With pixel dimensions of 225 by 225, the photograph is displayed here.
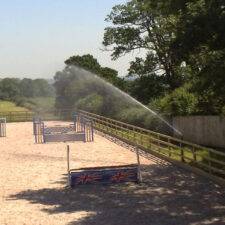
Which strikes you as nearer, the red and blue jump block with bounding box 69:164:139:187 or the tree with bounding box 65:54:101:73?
the red and blue jump block with bounding box 69:164:139:187

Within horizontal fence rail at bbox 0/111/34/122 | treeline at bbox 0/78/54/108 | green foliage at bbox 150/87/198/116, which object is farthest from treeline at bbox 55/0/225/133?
treeline at bbox 0/78/54/108

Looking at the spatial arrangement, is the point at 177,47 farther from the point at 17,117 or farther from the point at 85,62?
the point at 85,62

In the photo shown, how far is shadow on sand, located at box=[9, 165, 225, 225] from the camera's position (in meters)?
13.9

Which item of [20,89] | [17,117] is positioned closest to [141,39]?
[17,117]

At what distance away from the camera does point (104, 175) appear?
61.3 feet

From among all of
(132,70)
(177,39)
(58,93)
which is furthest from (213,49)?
(58,93)

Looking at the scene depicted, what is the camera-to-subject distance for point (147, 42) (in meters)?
48.2

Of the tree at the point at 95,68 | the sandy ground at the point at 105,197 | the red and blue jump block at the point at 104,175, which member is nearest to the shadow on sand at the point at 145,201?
Answer: the sandy ground at the point at 105,197

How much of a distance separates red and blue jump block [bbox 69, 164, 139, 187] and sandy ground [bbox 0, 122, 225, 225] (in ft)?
0.81

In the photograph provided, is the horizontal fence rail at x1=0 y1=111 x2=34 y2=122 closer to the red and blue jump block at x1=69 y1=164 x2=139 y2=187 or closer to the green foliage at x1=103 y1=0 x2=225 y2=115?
the green foliage at x1=103 y1=0 x2=225 y2=115

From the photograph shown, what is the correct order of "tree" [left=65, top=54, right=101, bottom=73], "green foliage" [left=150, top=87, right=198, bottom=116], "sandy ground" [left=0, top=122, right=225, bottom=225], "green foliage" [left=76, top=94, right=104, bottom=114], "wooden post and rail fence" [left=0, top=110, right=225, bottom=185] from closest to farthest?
1. "sandy ground" [left=0, top=122, right=225, bottom=225]
2. "wooden post and rail fence" [left=0, top=110, right=225, bottom=185]
3. "green foliage" [left=150, top=87, right=198, bottom=116]
4. "green foliage" [left=76, top=94, right=104, bottom=114]
5. "tree" [left=65, top=54, right=101, bottom=73]

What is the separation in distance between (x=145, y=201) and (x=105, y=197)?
139cm

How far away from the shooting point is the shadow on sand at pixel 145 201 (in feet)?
45.7

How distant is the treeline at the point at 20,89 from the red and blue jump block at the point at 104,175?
297 feet
